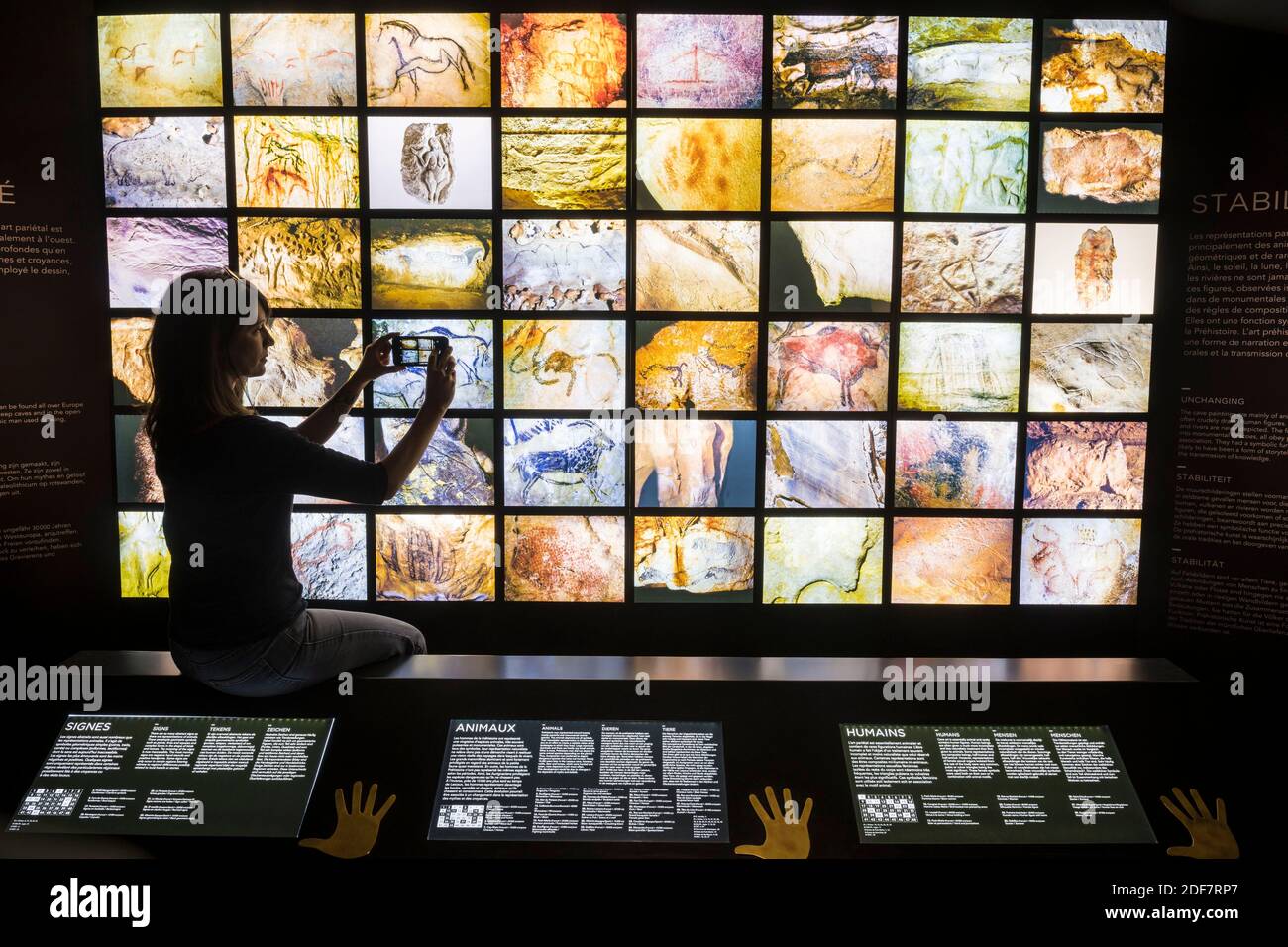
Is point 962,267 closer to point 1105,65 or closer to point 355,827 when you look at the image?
point 1105,65

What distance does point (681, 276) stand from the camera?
11.9 ft

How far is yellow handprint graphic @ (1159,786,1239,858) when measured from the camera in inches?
81.9

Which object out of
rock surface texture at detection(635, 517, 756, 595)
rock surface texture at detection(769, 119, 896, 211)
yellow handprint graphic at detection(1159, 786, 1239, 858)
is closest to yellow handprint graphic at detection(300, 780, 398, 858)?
rock surface texture at detection(635, 517, 756, 595)

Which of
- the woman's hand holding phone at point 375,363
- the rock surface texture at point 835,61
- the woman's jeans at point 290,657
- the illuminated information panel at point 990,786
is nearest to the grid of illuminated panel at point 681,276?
the rock surface texture at point 835,61

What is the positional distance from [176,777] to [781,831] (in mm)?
1622

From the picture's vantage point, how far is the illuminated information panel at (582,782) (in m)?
2.09

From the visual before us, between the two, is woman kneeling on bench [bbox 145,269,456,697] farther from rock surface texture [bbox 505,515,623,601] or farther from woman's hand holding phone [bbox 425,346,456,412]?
rock surface texture [bbox 505,515,623,601]

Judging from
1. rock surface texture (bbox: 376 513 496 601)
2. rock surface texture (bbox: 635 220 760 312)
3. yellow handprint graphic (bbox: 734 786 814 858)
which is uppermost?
rock surface texture (bbox: 635 220 760 312)

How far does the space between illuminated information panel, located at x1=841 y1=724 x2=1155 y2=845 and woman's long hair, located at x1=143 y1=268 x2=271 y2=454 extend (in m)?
1.96

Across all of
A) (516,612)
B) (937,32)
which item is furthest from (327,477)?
(937,32)

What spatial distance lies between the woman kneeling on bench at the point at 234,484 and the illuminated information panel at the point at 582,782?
543 mm

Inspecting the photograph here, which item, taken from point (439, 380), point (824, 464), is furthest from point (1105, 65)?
point (439, 380)
